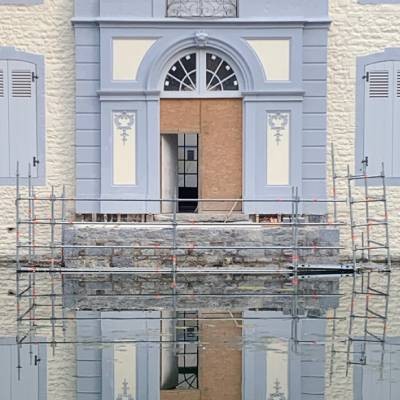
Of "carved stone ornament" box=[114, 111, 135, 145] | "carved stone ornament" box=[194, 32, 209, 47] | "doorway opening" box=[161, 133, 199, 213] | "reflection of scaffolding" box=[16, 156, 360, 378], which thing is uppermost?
"carved stone ornament" box=[194, 32, 209, 47]

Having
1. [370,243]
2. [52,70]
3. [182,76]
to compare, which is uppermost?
[52,70]

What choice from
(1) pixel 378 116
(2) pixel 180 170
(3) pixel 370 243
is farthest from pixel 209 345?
(2) pixel 180 170

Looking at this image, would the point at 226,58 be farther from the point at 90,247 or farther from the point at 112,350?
the point at 112,350

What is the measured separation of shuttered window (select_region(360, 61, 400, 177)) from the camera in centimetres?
1684

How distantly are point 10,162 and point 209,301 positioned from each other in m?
5.93

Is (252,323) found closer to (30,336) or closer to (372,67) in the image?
(30,336)

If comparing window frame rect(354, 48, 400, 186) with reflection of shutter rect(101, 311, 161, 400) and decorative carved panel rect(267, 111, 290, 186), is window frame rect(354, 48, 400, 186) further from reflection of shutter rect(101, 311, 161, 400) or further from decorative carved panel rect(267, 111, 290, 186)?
reflection of shutter rect(101, 311, 161, 400)

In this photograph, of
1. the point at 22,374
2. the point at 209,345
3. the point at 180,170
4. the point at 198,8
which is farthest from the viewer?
the point at 180,170

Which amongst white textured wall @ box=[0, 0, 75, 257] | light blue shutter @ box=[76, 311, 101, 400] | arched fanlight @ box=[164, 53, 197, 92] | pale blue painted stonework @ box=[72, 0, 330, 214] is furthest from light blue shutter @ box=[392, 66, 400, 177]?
light blue shutter @ box=[76, 311, 101, 400]

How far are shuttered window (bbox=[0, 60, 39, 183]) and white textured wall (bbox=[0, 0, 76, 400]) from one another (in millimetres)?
240

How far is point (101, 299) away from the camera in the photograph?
1264 centimetres

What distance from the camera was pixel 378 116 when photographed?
16875 millimetres

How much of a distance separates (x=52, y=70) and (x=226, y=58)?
302 centimetres

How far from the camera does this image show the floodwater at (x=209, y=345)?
25.6ft
